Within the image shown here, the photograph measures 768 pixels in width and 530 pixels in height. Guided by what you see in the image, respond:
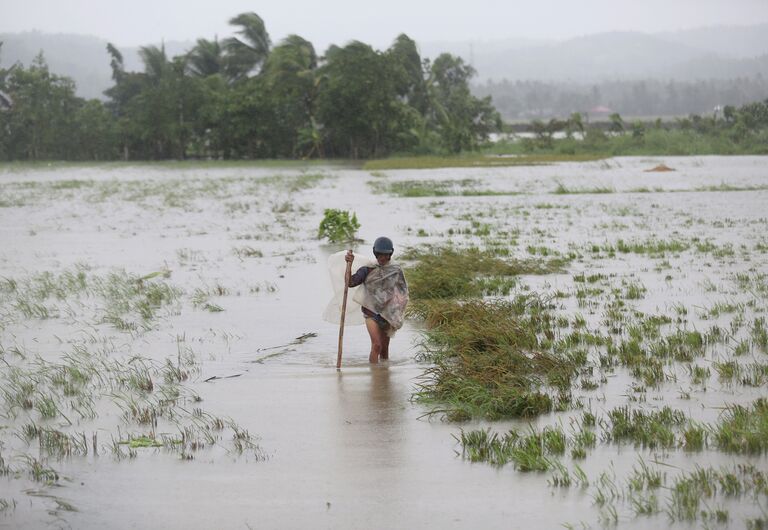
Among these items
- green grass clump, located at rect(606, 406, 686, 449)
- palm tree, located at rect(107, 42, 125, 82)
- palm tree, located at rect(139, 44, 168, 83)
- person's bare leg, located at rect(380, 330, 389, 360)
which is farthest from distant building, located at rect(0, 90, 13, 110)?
green grass clump, located at rect(606, 406, 686, 449)

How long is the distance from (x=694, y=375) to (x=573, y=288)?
13.5ft

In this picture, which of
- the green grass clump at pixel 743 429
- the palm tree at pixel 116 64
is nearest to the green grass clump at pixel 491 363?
the green grass clump at pixel 743 429

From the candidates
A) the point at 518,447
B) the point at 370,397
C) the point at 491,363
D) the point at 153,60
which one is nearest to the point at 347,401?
the point at 370,397

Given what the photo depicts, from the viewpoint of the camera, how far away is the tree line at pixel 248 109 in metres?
53.0

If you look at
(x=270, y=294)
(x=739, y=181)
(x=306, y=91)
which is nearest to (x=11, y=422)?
(x=270, y=294)

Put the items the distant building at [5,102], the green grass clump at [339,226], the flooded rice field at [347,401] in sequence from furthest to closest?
the distant building at [5,102] → the green grass clump at [339,226] → the flooded rice field at [347,401]

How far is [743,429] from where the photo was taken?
17.6 ft

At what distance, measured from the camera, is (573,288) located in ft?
36.0

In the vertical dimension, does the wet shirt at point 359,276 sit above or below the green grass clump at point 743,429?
above

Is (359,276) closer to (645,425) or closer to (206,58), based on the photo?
(645,425)

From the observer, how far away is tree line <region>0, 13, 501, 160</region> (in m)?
53.0

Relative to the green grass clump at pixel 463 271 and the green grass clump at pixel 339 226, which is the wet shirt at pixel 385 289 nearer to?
the green grass clump at pixel 463 271

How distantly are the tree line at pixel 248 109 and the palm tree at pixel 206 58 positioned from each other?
0.07 meters

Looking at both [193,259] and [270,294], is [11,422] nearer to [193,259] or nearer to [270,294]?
[270,294]
